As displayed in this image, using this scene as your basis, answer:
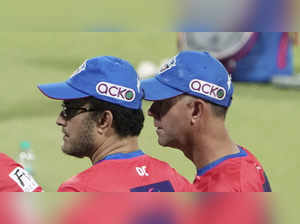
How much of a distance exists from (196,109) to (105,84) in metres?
0.65

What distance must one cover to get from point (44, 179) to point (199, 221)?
4.44m

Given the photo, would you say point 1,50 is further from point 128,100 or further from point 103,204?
point 103,204

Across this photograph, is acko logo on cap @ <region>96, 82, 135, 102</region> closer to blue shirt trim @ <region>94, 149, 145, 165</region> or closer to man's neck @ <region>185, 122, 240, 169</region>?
blue shirt trim @ <region>94, 149, 145, 165</region>

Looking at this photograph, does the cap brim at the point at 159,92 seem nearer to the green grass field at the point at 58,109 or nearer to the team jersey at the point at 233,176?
the team jersey at the point at 233,176

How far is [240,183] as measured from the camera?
3.18 m

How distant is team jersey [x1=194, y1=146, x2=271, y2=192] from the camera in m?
3.19

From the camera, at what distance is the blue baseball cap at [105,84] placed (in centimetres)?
311

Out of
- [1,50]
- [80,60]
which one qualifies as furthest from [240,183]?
[1,50]

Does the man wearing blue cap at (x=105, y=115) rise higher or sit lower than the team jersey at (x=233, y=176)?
higher

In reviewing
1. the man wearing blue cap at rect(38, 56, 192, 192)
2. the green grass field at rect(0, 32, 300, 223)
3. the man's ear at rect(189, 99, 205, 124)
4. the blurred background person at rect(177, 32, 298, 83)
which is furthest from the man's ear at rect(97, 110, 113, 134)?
the blurred background person at rect(177, 32, 298, 83)

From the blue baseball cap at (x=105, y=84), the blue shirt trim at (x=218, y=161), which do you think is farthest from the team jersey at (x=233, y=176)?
the blue baseball cap at (x=105, y=84)

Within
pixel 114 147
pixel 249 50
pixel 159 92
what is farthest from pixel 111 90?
pixel 249 50

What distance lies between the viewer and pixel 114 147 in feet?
10.3

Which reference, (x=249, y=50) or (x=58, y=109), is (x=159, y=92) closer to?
(x=58, y=109)
